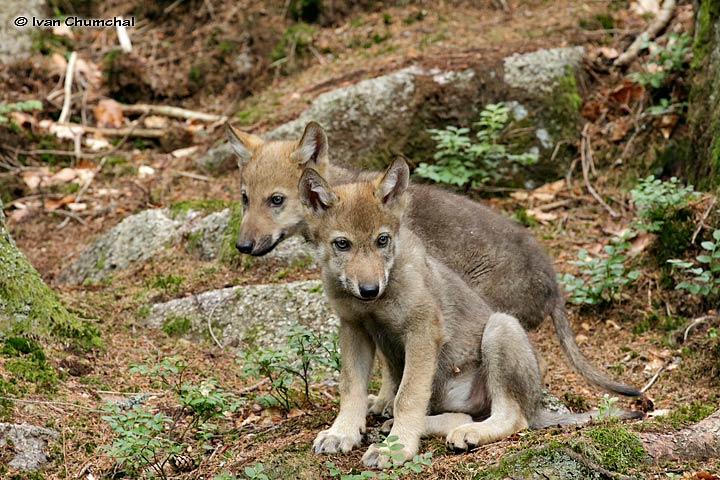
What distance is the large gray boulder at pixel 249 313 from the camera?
7.15 m

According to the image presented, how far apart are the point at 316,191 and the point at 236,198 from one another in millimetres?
4704

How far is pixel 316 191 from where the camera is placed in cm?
508

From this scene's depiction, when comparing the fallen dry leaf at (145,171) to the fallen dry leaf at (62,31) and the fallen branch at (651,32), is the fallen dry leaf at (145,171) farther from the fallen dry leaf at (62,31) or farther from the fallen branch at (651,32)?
the fallen branch at (651,32)

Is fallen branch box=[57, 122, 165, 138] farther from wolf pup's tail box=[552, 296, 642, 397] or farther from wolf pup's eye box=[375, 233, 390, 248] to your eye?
wolf pup's eye box=[375, 233, 390, 248]

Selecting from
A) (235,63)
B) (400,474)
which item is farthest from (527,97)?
(400,474)

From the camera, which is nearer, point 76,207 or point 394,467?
point 394,467

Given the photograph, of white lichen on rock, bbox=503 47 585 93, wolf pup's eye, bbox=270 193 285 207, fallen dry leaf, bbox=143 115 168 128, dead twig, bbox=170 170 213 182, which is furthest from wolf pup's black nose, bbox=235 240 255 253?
fallen dry leaf, bbox=143 115 168 128

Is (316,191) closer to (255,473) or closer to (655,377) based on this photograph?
(255,473)

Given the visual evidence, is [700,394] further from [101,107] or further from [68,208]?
[101,107]

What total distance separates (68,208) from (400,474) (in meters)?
7.51

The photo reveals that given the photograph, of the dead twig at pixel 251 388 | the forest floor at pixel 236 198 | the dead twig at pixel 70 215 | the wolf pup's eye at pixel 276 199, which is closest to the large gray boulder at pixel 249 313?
the forest floor at pixel 236 198

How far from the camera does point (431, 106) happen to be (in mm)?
10172

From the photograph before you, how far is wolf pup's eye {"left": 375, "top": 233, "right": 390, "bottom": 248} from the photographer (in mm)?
4988

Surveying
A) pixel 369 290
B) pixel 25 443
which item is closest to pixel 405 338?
pixel 369 290
